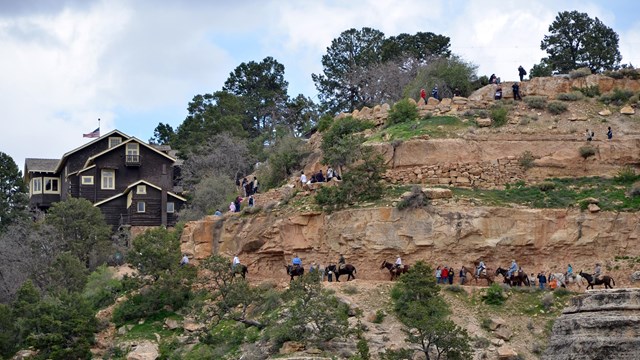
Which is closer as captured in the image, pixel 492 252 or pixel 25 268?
pixel 492 252

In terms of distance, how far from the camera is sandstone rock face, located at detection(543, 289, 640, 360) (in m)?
54.8

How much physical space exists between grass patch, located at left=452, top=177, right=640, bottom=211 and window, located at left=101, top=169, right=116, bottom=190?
1266 inches

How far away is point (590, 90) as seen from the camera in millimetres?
76312

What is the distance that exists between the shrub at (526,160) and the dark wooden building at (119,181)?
92.9 feet

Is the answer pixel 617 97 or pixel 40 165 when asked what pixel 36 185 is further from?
pixel 617 97

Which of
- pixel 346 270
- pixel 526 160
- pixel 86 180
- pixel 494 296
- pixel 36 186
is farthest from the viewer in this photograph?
pixel 36 186

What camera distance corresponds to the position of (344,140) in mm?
69812

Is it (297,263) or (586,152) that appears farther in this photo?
(586,152)

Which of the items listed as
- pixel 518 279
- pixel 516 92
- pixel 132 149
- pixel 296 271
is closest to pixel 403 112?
pixel 516 92

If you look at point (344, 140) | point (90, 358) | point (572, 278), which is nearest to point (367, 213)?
point (344, 140)

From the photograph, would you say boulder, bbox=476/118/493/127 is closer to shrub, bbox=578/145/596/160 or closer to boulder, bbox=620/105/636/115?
shrub, bbox=578/145/596/160

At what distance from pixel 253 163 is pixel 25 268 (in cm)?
2248

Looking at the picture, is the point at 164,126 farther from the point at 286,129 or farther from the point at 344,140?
the point at 344,140

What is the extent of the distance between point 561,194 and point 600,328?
13.6 m
